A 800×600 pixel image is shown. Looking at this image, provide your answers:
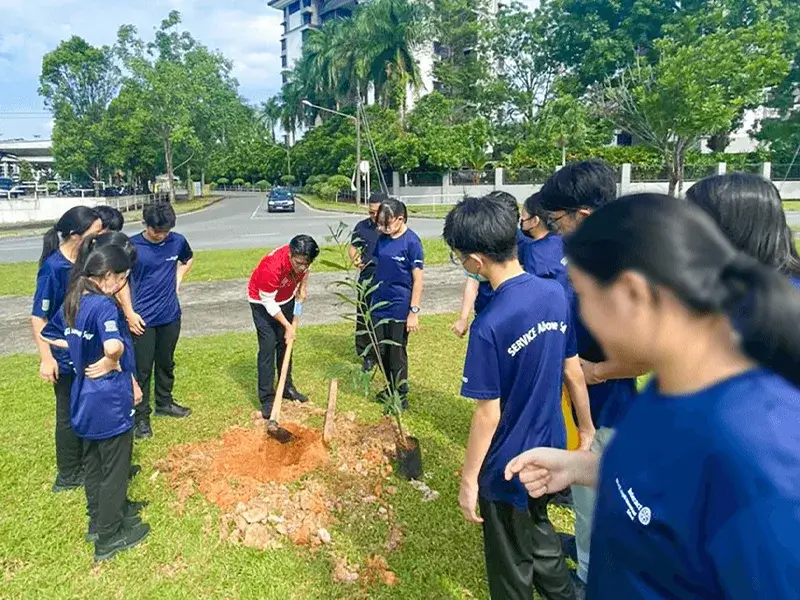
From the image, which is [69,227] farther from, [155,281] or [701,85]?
[701,85]

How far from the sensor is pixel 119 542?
3184 millimetres

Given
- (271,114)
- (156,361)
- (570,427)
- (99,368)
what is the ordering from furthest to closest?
(271,114)
(156,361)
(99,368)
(570,427)

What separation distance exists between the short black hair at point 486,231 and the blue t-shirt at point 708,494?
45.9 inches

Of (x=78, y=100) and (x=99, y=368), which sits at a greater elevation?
(x=78, y=100)

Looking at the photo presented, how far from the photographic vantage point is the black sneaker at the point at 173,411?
16.5 ft

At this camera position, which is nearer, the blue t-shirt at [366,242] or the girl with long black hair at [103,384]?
the girl with long black hair at [103,384]

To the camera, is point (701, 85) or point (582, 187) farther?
point (701, 85)

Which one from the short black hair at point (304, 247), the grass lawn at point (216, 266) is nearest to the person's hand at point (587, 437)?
the short black hair at point (304, 247)

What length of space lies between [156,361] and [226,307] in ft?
14.1

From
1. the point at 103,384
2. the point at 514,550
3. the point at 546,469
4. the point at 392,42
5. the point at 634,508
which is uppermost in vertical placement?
the point at 392,42

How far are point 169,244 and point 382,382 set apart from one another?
233 centimetres

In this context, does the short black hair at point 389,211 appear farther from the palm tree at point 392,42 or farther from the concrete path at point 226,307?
the palm tree at point 392,42

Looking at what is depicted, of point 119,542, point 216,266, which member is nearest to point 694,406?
point 119,542

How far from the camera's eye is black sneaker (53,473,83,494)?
3848 millimetres
